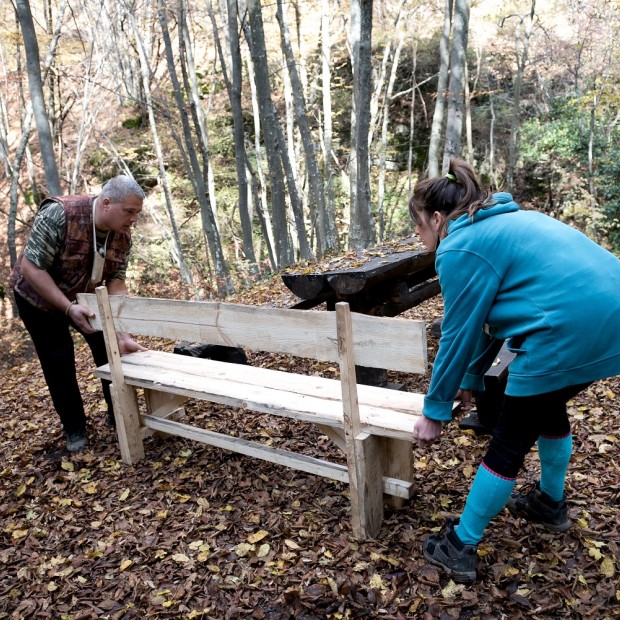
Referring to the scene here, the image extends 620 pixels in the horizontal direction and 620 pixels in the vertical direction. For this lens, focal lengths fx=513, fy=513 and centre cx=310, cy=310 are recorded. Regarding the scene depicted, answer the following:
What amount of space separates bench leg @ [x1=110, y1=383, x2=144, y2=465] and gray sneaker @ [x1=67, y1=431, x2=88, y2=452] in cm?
50

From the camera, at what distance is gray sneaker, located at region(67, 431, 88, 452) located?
12.9ft

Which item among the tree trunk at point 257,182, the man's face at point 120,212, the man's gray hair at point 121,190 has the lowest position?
the tree trunk at point 257,182

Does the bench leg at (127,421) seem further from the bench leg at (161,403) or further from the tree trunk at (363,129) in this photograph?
the tree trunk at (363,129)

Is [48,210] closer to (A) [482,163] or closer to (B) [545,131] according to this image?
(B) [545,131]

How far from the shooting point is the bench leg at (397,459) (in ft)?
8.74

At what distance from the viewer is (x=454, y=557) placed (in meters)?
2.31

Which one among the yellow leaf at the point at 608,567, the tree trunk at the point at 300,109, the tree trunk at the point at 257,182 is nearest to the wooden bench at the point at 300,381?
the yellow leaf at the point at 608,567

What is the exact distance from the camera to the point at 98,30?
14062 mm

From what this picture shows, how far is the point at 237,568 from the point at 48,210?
2.56 m

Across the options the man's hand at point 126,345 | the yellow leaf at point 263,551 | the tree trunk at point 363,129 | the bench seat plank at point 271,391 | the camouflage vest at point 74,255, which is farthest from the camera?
the tree trunk at point 363,129

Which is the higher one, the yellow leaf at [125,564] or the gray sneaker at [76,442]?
the yellow leaf at [125,564]

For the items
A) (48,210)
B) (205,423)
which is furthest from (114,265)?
(205,423)

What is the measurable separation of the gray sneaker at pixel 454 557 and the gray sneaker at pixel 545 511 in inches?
19.7

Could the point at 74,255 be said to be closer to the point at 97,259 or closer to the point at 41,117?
the point at 97,259
